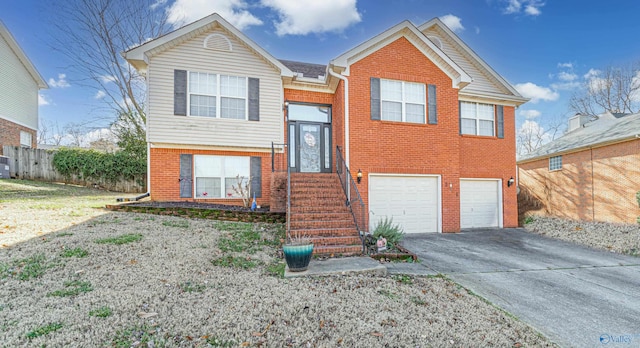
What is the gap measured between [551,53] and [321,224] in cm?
1804

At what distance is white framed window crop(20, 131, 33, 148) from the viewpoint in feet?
51.4

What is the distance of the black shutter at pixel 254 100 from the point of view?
32.9 ft

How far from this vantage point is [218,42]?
32.4 feet

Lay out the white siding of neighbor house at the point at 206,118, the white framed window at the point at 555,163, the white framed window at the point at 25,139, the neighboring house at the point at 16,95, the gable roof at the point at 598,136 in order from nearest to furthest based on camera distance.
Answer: the white siding of neighbor house at the point at 206,118 → the gable roof at the point at 598,136 → the white framed window at the point at 555,163 → the neighboring house at the point at 16,95 → the white framed window at the point at 25,139

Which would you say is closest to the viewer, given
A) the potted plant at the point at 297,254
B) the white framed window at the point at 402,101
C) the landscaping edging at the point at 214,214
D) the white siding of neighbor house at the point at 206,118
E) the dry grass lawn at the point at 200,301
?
the dry grass lawn at the point at 200,301

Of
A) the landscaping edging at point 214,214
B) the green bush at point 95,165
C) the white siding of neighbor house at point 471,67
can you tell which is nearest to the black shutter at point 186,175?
the landscaping edging at point 214,214

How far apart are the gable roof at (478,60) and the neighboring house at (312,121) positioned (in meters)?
2.19

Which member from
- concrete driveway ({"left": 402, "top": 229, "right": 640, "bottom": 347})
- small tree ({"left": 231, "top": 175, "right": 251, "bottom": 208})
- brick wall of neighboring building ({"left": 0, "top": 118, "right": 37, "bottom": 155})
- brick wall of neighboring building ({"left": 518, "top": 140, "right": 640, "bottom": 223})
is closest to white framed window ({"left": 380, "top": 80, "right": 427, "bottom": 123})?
concrete driveway ({"left": 402, "top": 229, "right": 640, "bottom": 347})

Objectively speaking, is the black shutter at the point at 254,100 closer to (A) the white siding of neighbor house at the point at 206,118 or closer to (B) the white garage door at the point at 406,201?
(A) the white siding of neighbor house at the point at 206,118

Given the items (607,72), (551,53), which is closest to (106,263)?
(551,53)

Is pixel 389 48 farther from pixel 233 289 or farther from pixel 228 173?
pixel 233 289

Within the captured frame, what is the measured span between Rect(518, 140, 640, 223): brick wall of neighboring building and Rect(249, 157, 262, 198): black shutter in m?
13.6

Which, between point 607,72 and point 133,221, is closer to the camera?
point 133,221

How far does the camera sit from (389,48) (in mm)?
9469
